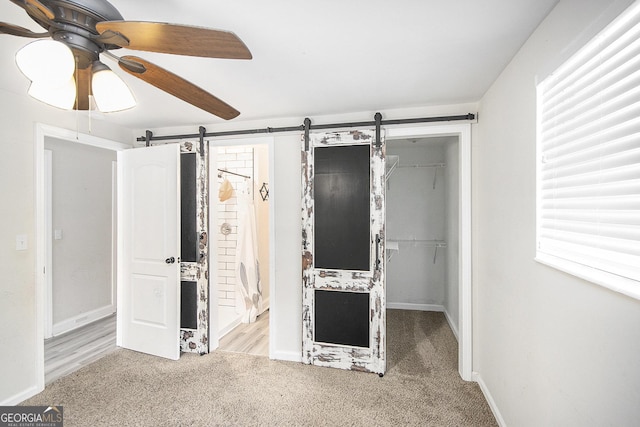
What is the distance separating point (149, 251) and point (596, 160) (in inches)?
134

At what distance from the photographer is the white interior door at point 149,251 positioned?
9.56ft

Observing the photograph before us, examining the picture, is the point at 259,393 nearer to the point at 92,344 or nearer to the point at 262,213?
the point at 92,344

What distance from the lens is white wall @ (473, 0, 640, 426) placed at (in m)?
0.97

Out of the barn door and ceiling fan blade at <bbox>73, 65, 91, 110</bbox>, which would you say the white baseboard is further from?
ceiling fan blade at <bbox>73, 65, 91, 110</bbox>

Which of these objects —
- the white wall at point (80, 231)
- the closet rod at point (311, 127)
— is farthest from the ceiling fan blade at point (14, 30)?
the white wall at point (80, 231)

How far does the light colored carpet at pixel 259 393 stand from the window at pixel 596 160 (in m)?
1.51

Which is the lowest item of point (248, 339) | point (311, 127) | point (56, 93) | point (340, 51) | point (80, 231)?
point (248, 339)

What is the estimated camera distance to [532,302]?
1.55 m

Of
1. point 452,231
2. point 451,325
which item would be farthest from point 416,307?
point 452,231

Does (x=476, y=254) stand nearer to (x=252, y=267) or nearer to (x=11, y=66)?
(x=252, y=267)

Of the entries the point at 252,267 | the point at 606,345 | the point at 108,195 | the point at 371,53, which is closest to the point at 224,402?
the point at 252,267

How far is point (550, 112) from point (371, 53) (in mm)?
971

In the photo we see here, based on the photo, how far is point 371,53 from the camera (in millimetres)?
1720

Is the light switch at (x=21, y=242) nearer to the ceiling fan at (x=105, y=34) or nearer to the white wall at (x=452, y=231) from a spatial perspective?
the ceiling fan at (x=105, y=34)
